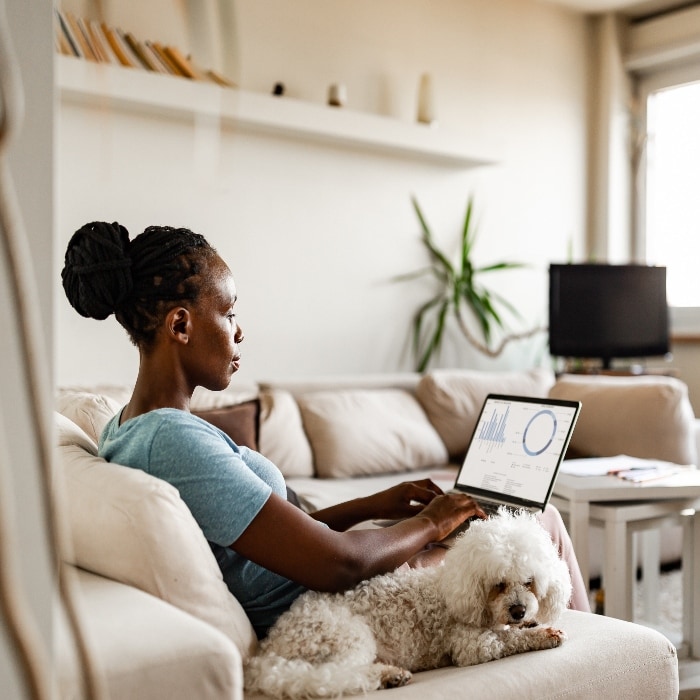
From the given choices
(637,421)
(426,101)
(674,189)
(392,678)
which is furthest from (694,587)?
(674,189)

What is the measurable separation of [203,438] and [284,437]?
193cm

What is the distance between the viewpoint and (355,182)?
4.02 m

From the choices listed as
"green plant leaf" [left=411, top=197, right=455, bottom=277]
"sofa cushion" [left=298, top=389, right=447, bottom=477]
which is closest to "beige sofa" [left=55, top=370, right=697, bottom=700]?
"sofa cushion" [left=298, top=389, right=447, bottom=477]

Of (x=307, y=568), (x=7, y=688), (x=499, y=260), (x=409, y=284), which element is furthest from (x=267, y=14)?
(x=7, y=688)

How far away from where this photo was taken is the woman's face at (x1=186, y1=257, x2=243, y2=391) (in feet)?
4.23

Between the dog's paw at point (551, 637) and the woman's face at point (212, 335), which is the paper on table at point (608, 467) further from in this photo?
the woman's face at point (212, 335)

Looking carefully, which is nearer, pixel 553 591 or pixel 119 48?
pixel 553 591

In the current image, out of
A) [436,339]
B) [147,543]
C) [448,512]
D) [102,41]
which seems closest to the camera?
[147,543]

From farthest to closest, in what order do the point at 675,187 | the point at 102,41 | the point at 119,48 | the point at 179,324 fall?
the point at 675,187, the point at 119,48, the point at 102,41, the point at 179,324

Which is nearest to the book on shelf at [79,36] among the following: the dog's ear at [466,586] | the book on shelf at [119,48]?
the book on shelf at [119,48]

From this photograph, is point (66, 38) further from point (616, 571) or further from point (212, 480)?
point (616, 571)

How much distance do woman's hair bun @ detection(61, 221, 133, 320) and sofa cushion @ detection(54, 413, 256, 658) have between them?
253 mm

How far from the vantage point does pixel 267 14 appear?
373 cm

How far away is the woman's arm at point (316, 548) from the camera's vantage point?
1.14 metres
